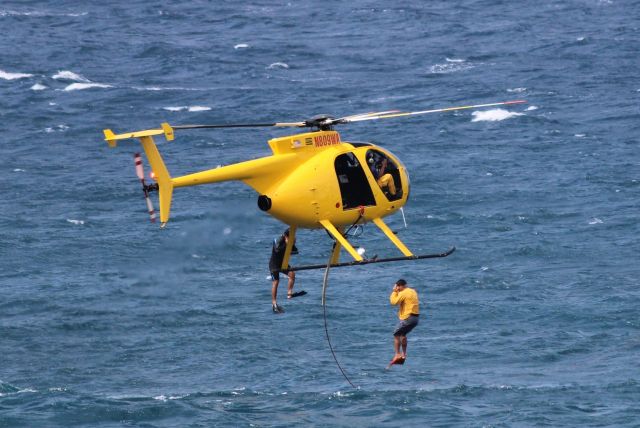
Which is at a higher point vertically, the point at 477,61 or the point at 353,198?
the point at 353,198

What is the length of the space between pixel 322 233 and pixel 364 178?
39.2 metres

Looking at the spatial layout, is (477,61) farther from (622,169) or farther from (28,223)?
(28,223)

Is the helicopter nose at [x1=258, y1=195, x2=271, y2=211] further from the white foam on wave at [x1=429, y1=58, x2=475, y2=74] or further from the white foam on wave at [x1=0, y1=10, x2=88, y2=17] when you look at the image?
the white foam on wave at [x1=0, y1=10, x2=88, y2=17]

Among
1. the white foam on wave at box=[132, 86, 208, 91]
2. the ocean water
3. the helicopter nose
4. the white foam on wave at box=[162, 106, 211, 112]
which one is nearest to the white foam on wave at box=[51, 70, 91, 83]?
the ocean water

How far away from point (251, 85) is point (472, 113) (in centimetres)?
1825

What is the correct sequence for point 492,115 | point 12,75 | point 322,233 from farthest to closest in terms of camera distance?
1. point 12,75
2. point 492,115
3. point 322,233

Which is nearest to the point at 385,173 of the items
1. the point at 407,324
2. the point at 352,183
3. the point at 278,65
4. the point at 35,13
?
the point at 352,183

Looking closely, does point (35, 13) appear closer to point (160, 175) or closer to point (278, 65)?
point (278, 65)

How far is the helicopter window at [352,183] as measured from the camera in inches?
1761

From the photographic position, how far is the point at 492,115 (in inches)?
4033

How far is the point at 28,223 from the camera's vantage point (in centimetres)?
8362

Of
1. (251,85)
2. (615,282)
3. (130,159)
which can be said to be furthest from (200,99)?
(615,282)

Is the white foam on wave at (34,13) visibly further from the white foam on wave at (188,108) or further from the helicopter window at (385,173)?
the helicopter window at (385,173)

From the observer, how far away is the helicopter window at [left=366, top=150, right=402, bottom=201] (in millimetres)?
45531
